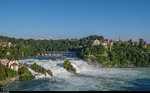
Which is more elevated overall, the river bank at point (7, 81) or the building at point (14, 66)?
the building at point (14, 66)

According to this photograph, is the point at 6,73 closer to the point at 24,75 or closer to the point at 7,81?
the point at 7,81

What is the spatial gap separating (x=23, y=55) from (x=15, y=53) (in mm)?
7109

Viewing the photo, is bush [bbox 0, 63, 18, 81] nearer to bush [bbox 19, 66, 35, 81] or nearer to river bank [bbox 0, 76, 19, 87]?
river bank [bbox 0, 76, 19, 87]

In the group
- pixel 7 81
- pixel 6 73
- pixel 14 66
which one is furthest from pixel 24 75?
pixel 7 81

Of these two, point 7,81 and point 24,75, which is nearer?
point 7,81

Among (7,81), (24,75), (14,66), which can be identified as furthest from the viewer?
(14,66)

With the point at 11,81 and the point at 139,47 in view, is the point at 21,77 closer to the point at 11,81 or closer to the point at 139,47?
the point at 11,81

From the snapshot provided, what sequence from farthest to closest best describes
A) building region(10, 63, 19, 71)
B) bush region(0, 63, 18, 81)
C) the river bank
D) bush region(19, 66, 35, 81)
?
building region(10, 63, 19, 71), bush region(19, 66, 35, 81), bush region(0, 63, 18, 81), the river bank

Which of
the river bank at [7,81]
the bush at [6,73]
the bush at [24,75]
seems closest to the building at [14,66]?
the bush at [6,73]

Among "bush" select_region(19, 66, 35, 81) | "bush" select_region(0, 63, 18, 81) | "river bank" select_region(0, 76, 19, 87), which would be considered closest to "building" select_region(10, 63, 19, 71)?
"bush" select_region(0, 63, 18, 81)

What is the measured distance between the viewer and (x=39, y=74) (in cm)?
3353

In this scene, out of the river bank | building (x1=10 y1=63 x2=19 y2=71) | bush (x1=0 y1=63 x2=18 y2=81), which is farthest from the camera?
building (x1=10 y1=63 x2=19 y2=71)

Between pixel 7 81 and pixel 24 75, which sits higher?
pixel 24 75

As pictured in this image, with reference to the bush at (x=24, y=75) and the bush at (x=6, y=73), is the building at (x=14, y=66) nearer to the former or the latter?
the bush at (x=6, y=73)
